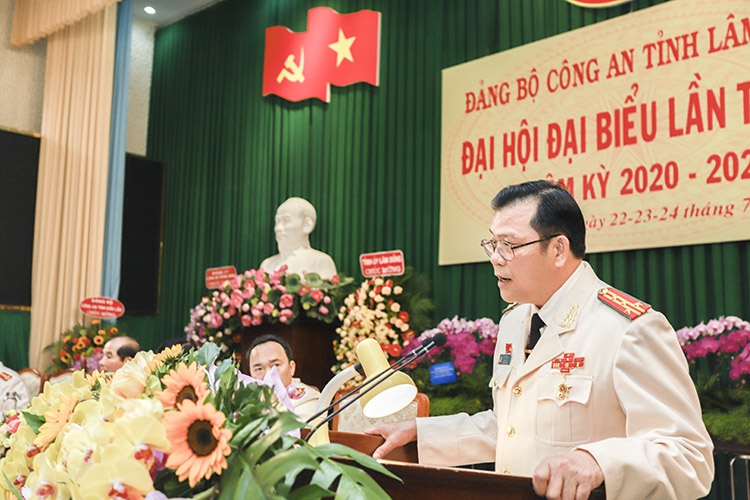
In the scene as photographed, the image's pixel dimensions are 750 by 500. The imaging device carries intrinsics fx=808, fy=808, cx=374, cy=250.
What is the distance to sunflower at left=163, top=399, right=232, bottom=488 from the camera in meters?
0.86

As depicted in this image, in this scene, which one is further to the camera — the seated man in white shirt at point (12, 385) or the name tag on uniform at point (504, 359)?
the seated man in white shirt at point (12, 385)

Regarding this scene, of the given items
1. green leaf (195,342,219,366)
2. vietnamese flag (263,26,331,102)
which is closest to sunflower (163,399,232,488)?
green leaf (195,342,219,366)

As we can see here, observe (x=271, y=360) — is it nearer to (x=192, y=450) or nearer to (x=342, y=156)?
(x=342, y=156)

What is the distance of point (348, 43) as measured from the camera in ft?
20.8

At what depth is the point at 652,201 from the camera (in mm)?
4480

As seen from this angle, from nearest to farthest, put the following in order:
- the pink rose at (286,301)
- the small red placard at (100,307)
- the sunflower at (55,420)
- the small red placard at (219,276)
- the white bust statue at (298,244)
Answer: the sunflower at (55,420)
the pink rose at (286,301)
the white bust statue at (298,244)
the small red placard at (100,307)
the small red placard at (219,276)

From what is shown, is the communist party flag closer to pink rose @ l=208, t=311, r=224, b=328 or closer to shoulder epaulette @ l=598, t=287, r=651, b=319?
pink rose @ l=208, t=311, r=224, b=328

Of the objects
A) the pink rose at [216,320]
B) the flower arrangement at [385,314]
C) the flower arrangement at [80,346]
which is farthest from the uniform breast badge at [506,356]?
the flower arrangement at [80,346]

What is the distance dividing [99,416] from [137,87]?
Result: 7.89 metres

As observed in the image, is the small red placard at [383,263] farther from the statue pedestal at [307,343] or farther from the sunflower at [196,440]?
the sunflower at [196,440]

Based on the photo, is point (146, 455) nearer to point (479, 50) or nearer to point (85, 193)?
point (479, 50)

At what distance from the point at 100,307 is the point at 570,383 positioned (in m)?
5.13

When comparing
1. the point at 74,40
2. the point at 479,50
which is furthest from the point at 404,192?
the point at 74,40

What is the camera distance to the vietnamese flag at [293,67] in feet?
21.5
